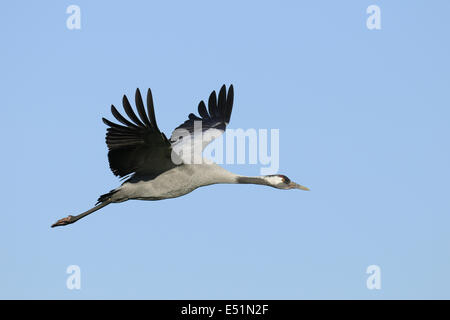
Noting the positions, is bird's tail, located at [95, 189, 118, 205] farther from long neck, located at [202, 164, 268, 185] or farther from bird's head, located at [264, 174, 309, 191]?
bird's head, located at [264, 174, 309, 191]

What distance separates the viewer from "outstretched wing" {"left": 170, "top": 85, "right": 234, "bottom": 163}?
1269 centimetres

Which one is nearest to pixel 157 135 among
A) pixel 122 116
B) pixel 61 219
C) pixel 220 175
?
Result: pixel 122 116

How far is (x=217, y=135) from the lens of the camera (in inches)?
517

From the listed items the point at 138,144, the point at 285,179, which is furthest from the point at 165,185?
the point at 285,179

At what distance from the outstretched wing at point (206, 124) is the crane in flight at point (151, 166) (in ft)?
0.13

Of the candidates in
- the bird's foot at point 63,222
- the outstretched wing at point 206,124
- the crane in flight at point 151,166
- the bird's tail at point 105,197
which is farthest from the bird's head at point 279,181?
the bird's foot at point 63,222

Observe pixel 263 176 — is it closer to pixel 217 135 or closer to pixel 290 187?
pixel 290 187

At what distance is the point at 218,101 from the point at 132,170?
11.2 feet

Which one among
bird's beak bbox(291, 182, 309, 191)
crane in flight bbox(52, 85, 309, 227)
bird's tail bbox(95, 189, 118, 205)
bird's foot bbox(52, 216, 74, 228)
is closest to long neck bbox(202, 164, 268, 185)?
crane in flight bbox(52, 85, 309, 227)

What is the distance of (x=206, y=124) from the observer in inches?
545

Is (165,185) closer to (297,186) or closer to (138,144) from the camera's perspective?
(138,144)

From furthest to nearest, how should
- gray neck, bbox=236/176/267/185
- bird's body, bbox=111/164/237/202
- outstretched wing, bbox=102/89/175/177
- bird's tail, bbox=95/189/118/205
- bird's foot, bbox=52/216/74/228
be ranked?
gray neck, bbox=236/176/267/185 < bird's foot, bbox=52/216/74/228 < bird's tail, bbox=95/189/118/205 < bird's body, bbox=111/164/237/202 < outstretched wing, bbox=102/89/175/177

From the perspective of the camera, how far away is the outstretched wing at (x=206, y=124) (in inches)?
500

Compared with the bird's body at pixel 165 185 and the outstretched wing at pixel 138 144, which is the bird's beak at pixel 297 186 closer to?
the bird's body at pixel 165 185
